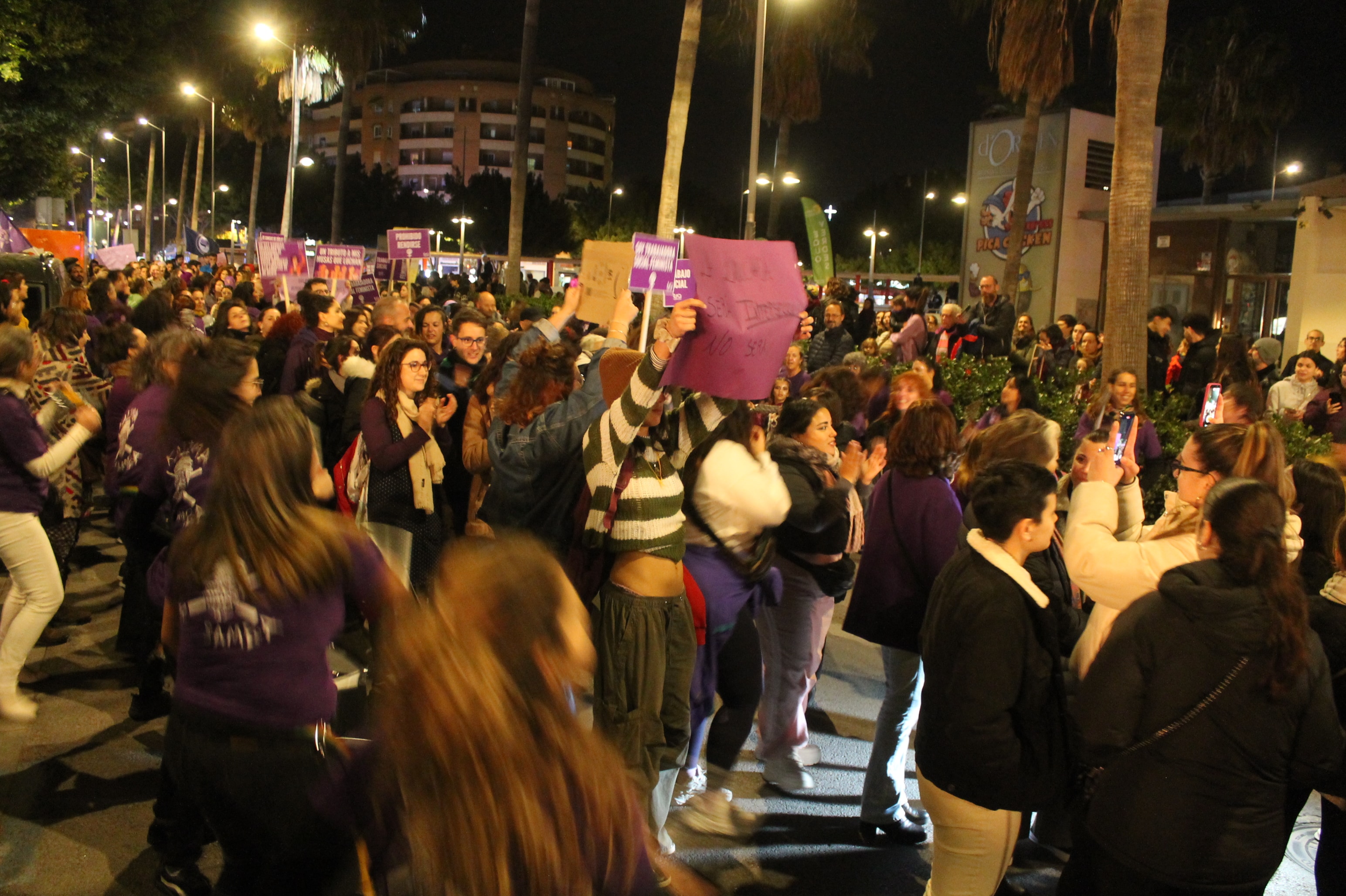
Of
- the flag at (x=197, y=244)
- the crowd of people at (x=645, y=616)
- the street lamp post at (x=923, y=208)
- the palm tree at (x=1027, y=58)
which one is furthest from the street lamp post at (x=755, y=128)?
the street lamp post at (x=923, y=208)

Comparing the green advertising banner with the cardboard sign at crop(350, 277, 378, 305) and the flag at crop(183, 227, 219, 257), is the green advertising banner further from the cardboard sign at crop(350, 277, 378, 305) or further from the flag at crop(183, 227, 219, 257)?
the flag at crop(183, 227, 219, 257)

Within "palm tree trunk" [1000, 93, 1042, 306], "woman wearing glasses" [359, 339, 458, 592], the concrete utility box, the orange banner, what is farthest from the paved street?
the orange banner

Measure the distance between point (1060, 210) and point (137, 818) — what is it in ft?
85.3

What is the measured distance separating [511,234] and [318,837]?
23379 millimetres

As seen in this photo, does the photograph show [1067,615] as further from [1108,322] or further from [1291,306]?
[1291,306]

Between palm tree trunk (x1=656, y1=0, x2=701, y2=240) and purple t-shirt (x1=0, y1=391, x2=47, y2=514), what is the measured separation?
14.1m

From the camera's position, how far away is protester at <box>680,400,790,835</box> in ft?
13.5

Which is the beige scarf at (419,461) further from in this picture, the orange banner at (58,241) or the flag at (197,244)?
the flag at (197,244)

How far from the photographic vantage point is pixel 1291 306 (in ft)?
62.2

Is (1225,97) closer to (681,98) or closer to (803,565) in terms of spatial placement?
(681,98)

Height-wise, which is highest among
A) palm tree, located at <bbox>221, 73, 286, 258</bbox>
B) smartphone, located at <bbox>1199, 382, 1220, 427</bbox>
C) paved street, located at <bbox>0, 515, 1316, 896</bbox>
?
palm tree, located at <bbox>221, 73, 286, 258</bbox>

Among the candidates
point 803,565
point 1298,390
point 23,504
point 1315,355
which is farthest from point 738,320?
point 1315,355

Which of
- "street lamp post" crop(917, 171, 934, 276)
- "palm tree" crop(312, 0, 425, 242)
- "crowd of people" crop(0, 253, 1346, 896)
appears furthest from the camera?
"street lamp post" crop(917, 171, 934, 276)

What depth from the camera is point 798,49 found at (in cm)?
2705
